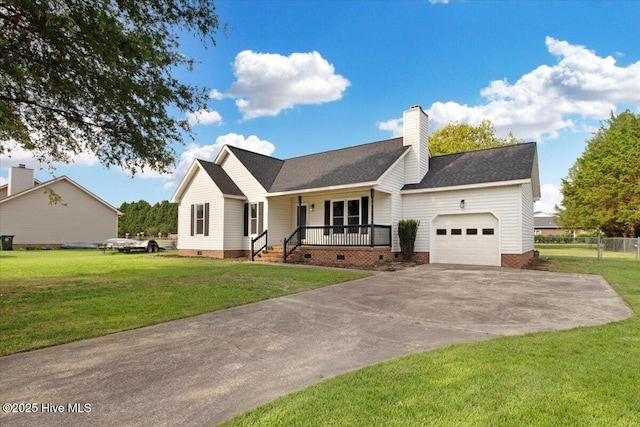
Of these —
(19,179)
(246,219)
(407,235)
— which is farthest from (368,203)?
(19,179)

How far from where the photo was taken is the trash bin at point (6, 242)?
26903mm

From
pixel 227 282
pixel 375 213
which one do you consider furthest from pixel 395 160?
pixel 227 282

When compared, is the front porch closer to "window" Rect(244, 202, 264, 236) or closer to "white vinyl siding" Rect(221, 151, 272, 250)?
"window" Rect(244, 202, 264, 236)

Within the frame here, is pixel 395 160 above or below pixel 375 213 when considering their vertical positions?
above

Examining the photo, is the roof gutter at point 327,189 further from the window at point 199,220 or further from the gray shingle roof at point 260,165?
the window at point 199,220

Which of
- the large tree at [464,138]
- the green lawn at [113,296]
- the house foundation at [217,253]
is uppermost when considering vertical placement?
the large tree at [464,138]

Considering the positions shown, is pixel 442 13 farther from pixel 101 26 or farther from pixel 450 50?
pixel 101 26

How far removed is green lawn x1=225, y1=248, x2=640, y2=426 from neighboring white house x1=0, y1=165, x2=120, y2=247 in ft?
108

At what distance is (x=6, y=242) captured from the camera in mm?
27016

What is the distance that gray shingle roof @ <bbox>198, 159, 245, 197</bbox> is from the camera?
63.4 ft

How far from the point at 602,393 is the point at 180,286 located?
8.79m

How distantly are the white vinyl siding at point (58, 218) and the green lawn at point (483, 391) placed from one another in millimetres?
33580

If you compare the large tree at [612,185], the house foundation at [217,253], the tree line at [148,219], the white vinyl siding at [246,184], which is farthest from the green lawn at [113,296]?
the tree line at [148,219]

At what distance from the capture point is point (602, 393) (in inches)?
126
